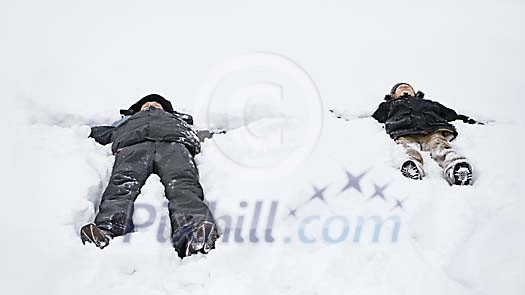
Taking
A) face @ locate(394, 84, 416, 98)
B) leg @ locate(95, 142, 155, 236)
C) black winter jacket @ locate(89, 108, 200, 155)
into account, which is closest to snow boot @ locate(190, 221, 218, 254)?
leg @ locate(95, 142, 155, 236)

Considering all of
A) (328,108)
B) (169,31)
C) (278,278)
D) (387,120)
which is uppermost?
(169,31)

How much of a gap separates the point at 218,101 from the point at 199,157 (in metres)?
1.14

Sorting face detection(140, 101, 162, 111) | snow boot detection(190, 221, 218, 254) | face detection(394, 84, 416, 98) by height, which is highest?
face detection(394, 84, 416, 98)

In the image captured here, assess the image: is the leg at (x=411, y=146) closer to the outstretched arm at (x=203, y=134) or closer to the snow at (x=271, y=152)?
the snow at (x=271, y=152)

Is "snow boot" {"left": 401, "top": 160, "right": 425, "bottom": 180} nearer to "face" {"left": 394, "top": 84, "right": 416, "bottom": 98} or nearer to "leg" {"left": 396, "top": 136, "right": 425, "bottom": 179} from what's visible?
"leg" {"left": 396, "top": 136, "right": 425, "bottom": 179}

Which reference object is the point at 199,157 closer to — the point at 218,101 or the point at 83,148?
the point at 83,148

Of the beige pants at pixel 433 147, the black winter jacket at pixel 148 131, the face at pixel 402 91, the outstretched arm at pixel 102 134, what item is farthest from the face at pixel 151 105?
the face at pixel 402 91

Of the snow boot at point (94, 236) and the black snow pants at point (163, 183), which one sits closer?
the snow boot at point (94, 236)

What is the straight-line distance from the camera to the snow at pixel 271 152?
1907 millimetres

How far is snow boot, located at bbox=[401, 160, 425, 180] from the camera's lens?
8.70 feet

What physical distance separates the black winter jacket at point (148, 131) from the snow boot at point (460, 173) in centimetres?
150

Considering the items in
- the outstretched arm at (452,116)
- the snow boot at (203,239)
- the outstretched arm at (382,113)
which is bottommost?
the snow boot at (203,239)

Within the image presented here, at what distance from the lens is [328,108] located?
4.03 meters

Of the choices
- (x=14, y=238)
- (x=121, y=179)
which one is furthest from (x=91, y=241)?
(x=121, y=179)
